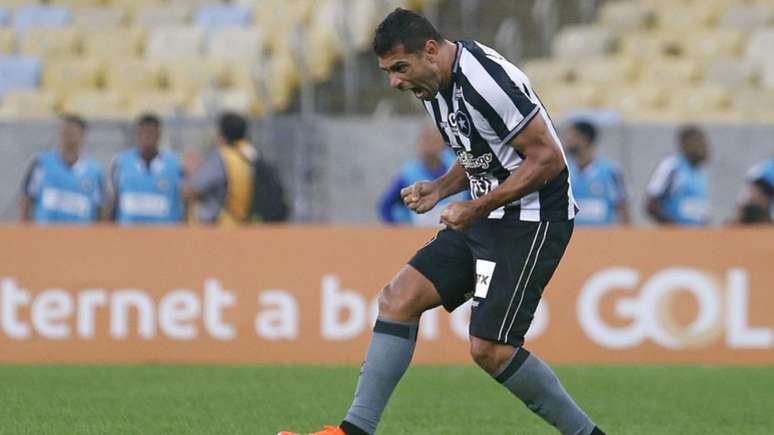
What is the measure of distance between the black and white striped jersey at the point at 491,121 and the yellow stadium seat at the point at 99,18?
13.8m

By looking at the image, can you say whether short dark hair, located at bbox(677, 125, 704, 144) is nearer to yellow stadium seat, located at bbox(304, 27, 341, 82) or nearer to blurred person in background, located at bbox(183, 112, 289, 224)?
blurred person in background, located at bbox(183, 112, 289, 224)

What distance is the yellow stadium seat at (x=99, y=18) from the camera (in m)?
20.0

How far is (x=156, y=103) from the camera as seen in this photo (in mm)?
17859

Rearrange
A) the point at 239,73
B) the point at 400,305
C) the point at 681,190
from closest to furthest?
the point at 400,305 → the point at 681,190 → the point at 239,73

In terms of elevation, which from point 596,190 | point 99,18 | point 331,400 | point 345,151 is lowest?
point 331,400

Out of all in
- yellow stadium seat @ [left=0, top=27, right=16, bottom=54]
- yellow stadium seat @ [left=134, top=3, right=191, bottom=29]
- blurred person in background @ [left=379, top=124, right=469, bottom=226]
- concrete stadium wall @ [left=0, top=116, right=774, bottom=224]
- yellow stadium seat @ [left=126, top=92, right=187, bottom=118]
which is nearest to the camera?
blurred person in background @ [left=379, top=124, right=469, bottom=226]

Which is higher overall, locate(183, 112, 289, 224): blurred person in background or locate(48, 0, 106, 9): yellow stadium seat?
locate(48, 0, 106, 9): yellow stadium seat

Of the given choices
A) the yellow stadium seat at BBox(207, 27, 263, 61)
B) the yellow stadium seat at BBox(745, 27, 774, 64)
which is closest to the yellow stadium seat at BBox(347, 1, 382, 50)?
the yellow stadium seat at BBox(207, 27, 263, 61)

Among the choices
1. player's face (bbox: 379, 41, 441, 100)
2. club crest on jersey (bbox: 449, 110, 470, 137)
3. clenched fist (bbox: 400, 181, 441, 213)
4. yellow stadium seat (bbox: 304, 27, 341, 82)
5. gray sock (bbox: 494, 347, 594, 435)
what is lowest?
gray sock (bbox: 494, 347, 594, 435)

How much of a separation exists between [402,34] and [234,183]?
7237 mm

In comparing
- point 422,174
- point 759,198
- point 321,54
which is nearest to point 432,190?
point 422,174

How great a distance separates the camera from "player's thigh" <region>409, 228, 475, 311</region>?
6.89 meters

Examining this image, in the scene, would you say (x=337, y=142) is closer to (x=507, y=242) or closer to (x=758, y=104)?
(x=758, y=104)

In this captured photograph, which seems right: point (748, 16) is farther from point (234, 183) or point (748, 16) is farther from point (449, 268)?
point (449, 268)
